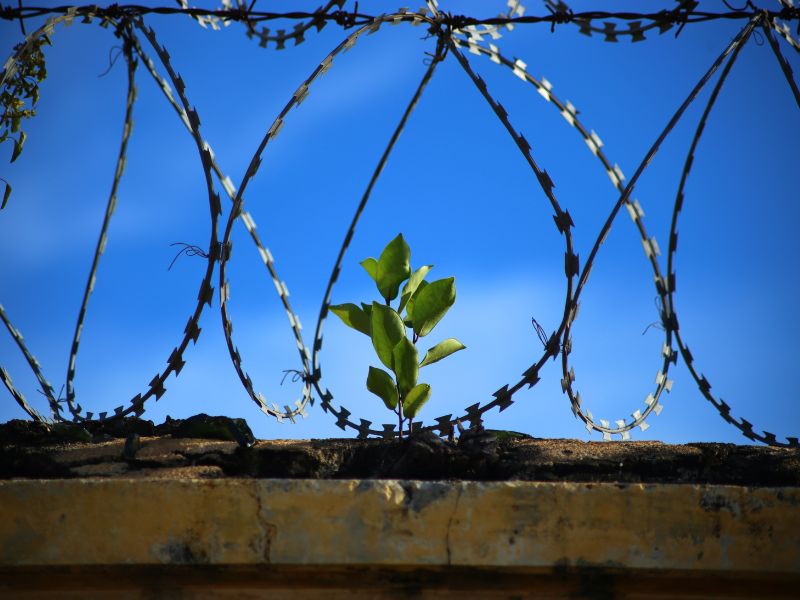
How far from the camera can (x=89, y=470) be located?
2.43m

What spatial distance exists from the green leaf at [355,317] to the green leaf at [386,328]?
10 centimetres

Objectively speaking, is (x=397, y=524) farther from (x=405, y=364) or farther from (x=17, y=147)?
(x=17, y=147)

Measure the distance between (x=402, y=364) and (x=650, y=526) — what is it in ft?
2.88

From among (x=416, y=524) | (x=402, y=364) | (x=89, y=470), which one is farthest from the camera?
(x=402, y=364)

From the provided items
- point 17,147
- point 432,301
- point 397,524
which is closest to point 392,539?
point 397,524

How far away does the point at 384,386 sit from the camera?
2658mm

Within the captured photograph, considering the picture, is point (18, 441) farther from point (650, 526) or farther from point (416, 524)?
point (650, 526)

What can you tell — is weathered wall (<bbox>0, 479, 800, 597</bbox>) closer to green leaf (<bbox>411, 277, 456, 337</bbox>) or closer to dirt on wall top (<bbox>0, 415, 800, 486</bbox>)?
dirt on wall top (<bbox>0, 415, 800, 486</bbox>)

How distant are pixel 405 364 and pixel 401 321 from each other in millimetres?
127

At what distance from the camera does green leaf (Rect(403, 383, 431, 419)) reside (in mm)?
2627

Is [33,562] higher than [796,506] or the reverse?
the reverse

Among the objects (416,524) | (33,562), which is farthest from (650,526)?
(33,562)

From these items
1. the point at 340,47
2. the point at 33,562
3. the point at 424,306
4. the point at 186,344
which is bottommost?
the point at 33,562

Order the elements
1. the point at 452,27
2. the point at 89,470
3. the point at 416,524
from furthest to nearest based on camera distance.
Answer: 1. the point at 452,27
2. the point at 89,470
3. the point at 416,524
